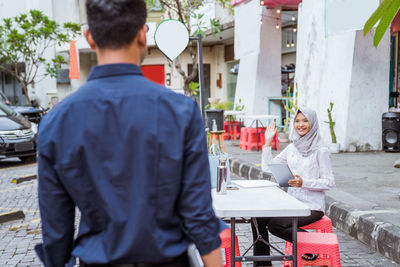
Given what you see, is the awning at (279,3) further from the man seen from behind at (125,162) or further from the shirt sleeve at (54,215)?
the shirt sleeve at (54,215)

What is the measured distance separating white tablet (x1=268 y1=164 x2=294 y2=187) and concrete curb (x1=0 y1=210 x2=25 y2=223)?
3.91 metres

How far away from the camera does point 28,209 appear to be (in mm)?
6648

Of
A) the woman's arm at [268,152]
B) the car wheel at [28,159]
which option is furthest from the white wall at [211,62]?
the woman's arm at [268,152]

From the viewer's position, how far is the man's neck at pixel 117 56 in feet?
5.05

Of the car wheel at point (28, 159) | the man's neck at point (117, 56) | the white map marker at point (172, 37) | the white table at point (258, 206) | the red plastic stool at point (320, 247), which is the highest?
the white map marker at point (172, 37)

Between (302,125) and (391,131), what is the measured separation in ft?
22.4

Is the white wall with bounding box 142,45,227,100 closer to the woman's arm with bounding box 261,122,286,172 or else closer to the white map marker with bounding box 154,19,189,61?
the white map marker with bounding box 154,19,189,61

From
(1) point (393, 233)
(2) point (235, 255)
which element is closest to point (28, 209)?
(2) point (235, 255)

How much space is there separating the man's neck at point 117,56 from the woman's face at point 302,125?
2687 millimetres

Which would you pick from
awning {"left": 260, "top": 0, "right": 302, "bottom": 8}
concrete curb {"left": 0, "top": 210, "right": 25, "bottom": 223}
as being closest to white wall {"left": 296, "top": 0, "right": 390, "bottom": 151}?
awning {"left": 260, "top": 0, "right": 302, "bottom": 8}

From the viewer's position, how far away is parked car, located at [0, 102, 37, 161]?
10969mm

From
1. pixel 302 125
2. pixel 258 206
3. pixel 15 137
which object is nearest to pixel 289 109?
pixel 15 137

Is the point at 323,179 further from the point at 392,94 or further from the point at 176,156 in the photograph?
the point at 392,94

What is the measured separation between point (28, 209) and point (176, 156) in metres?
5.79
